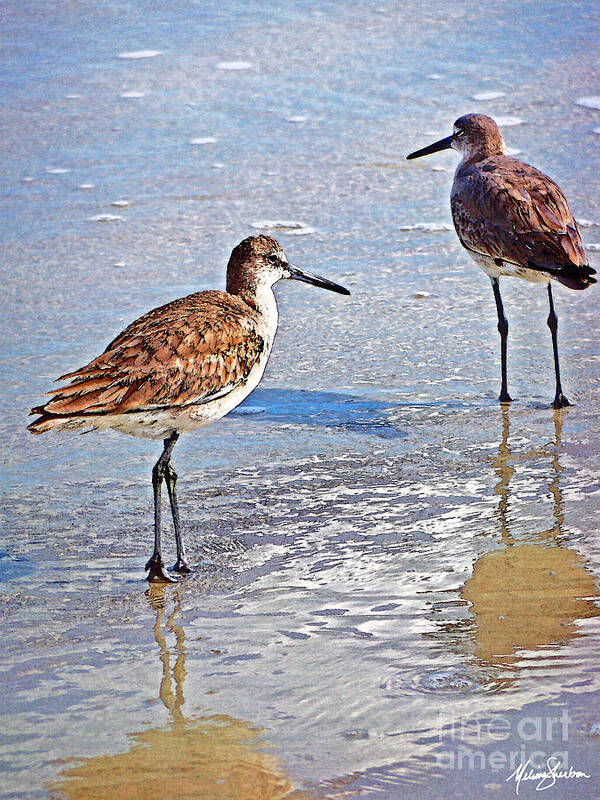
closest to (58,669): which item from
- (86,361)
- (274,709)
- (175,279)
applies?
(274,709)

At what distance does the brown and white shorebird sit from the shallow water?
0.47m

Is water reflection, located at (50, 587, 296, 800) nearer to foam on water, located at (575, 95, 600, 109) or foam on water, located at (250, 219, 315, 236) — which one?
foam on water, located at (250, 219, 315, 236)

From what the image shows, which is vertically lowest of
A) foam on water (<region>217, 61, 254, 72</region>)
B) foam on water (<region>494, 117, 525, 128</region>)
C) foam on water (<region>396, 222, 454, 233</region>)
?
foam on water (<region>396, 222, 454, 233</region>)

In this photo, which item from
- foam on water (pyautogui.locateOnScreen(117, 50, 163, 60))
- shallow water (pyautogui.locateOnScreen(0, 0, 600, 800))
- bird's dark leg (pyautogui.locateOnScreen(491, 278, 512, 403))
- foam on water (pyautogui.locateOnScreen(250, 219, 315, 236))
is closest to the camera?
shallow water (pyautogui.locateOnScreen(0, 0, 600, 800))

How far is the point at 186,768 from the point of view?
3.41m

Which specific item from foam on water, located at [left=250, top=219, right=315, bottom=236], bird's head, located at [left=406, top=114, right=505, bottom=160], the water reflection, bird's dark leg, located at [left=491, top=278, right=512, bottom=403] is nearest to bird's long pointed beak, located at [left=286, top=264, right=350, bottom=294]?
bird's dark leg, located at [left=491, top=278, right=512, bottom=403]

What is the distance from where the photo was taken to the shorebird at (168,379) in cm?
460

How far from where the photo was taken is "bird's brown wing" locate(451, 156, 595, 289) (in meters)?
6.54

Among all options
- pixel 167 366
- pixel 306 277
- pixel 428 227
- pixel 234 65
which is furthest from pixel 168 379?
pixel 234 65

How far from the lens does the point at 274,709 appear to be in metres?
3.67

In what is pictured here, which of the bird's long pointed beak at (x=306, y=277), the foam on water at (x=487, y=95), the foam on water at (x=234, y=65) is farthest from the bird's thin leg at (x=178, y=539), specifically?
the foam on water at (x=234, y=65)

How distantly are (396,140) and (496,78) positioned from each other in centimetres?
203
